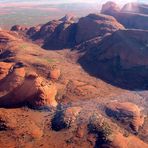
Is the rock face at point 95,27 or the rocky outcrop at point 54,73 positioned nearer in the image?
the rocky outcrop at point 54,73

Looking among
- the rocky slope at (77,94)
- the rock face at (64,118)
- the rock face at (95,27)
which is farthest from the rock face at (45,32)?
the rock face at (64,118)

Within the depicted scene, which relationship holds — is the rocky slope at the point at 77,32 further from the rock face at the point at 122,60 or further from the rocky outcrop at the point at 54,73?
the rocky outcrop at the point at 54,73

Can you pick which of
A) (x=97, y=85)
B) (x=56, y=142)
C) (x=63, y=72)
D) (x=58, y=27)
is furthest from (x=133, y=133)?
(x=58, y=27)

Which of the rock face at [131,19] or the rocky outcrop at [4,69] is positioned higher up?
the rocky outcrop at [4,69]

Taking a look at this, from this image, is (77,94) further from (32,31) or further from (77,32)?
(32,31)

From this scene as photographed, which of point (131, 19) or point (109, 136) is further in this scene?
point (131, 19)

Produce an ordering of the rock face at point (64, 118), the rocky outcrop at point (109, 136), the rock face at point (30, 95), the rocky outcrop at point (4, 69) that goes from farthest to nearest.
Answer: the rocky outcrop at point (4, 69) < the rock face at point (30, 95) < the rock face at point (64, 118) < the rocky outcrop at point (109, 136)

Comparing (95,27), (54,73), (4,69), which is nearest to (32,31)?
(95,27)
